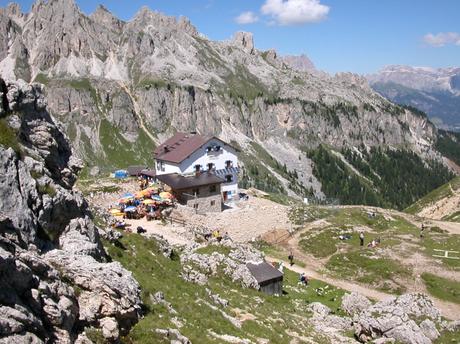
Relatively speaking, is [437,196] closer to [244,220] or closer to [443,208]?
[443,208]

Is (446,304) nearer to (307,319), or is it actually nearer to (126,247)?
(307,319)

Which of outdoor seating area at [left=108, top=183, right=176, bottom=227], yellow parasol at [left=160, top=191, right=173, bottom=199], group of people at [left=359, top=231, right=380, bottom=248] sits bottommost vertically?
group of people at [left=359, top=231, right=380, bottom=248]

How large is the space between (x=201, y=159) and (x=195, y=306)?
188ft

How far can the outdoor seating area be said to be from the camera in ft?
210

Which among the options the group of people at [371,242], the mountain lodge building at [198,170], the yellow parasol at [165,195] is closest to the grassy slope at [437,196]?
the mountain lodge building at [198,170]

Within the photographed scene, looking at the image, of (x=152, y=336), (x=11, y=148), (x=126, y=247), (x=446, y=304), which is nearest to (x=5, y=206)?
(x=11, y=148)

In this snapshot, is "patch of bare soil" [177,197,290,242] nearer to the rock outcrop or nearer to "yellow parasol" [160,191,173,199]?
"yellow parasol" [160,191,173,199]

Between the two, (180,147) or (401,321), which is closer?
(401,321)

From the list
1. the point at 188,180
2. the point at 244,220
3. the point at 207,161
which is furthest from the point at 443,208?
the point at 188,180

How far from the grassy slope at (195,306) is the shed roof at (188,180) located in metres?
34.0

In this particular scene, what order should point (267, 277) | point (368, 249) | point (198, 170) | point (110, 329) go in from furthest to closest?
point (198, 170) < point (368, 249) < point (267, 277) < point (110, 329)

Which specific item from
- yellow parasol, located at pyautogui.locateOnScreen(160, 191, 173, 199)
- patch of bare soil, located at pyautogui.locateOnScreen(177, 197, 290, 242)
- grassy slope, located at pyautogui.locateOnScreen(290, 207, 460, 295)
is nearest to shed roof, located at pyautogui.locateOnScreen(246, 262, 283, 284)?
grassy slope, located at pyautogui.locateOnScreen(290, 207, 460, 295)

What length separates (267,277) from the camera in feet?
141

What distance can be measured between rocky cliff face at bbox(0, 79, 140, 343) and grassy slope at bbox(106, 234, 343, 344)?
6.85ft
